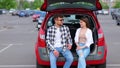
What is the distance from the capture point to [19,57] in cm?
1270

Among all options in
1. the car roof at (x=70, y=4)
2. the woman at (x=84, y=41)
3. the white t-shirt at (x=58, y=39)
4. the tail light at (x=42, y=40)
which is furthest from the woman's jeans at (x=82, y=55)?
the car roof at (x=70, y=4)

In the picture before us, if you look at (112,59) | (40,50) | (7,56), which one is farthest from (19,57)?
(40,50)

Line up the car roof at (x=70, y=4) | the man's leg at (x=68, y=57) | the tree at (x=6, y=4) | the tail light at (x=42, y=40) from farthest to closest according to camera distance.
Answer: the tree at (x=6, y=4) → the car roof at (x=70, y=4) → the tail light at (x=42, y=40) → the man's leg at (x=68, y=57)

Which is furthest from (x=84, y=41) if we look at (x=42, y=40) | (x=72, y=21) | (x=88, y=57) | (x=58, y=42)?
(x=72, y=21)

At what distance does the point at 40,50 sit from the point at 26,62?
265cm

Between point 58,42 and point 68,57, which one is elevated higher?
point 58,42

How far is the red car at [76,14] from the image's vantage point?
885 centimetres

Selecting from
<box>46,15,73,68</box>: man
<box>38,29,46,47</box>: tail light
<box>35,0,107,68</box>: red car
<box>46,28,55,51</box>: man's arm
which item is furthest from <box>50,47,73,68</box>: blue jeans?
<box>38,29,46,47</box>: tail light

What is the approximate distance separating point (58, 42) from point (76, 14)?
3.30 feet

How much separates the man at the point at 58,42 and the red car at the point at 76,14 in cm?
28

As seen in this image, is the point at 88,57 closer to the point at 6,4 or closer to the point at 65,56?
the point at 65,56

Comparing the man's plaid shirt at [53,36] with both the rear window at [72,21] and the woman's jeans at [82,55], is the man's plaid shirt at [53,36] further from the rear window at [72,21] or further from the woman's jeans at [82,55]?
the rear window at [72,21]

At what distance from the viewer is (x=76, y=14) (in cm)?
913

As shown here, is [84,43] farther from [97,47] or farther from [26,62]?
Answer: [26,62]
